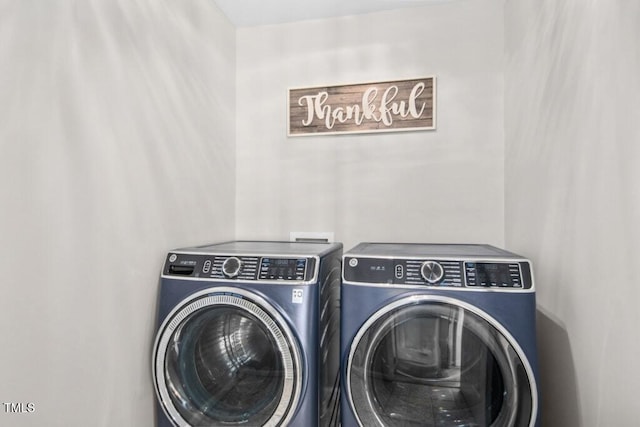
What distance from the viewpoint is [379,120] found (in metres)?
2.06

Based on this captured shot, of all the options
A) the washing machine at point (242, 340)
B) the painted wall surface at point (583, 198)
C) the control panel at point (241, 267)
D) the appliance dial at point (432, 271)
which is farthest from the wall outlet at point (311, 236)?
the painted wall surface at point (583, 198)

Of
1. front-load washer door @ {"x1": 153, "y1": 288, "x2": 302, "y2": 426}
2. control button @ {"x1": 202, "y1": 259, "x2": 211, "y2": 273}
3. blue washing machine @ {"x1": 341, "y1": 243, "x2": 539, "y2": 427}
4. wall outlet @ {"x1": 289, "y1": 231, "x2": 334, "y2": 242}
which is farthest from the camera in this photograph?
wall outlet @ {"x1": 289, "y1": 231, "x2": 334, "y2": 242}

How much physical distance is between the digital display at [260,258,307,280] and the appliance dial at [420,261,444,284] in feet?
1.48

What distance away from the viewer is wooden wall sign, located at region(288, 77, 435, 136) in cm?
201

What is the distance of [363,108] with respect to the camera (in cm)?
209

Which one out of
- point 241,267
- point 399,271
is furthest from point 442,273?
point 241,267

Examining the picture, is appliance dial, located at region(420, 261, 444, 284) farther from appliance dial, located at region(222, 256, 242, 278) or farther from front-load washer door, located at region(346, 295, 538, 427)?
appliance dial, located at region(222, 256, 242, 278)

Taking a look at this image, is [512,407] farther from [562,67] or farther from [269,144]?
[269,144]

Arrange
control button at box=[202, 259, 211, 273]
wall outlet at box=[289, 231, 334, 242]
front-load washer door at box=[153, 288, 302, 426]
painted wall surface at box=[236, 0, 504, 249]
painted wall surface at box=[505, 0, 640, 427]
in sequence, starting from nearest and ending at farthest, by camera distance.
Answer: painted wall surface at box=[505, 0, 640, 427] < front-load washer door at box=[153, 288, 302, 426] < control button at box=[202, 259, 211, 273] < painted wall surface at box=[236, 0, 504, 249] < wall outlet at box=[289, 231, 334, 242]

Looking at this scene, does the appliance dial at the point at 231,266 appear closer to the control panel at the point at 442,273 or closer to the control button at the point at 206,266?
the control button at the point at 206,266

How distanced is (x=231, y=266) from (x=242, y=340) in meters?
0.35

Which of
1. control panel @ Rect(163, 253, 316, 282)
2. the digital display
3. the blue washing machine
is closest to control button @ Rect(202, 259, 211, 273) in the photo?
control panel @ Rect(163, 253, 316, 282)

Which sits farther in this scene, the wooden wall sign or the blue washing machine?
the wooden wall sign

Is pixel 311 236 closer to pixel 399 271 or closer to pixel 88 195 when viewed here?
pixel 399 271
